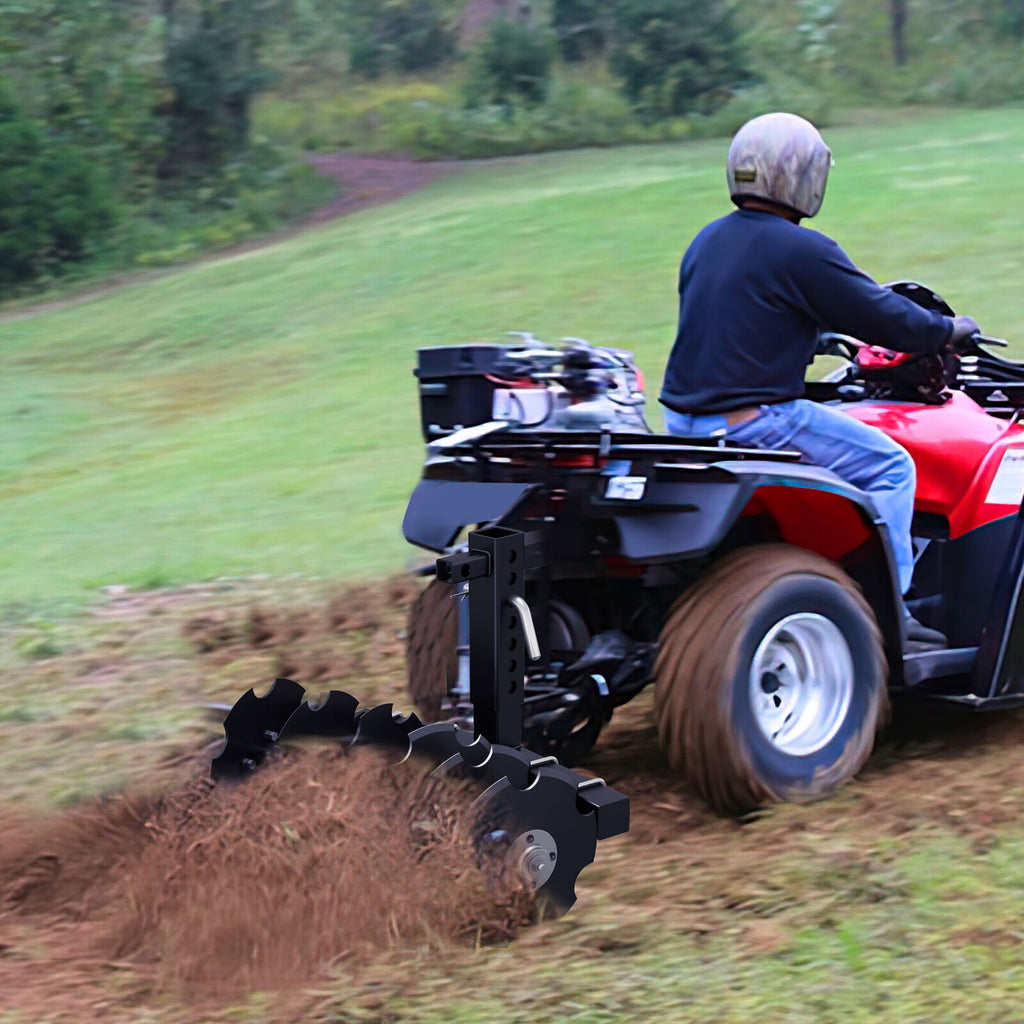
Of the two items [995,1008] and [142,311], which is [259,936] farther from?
[142,311]

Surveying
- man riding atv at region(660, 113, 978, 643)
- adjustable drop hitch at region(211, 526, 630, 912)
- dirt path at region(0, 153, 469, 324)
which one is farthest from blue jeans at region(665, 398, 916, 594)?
dirt path at region(0, 153, 469, 324)

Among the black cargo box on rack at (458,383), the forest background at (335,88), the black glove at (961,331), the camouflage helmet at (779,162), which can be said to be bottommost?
the black cargo box on rack at (458,383)

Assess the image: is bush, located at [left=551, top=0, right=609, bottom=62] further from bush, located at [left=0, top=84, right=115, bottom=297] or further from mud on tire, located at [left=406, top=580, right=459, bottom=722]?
mud on tire, located at [left=406, top=580, right=459, bottom=722]

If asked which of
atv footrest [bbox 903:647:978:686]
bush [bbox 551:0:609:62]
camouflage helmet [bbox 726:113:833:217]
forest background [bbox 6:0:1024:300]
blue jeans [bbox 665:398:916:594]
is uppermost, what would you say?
bush [bbox 551:0:609:62]

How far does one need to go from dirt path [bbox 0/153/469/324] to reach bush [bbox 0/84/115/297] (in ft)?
4.50

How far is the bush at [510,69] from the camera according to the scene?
31.7 m

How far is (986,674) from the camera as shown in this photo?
514 cm

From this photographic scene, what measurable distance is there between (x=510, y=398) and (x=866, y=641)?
124 cm

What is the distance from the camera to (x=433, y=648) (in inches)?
204

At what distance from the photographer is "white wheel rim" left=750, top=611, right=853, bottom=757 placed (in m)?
4.73

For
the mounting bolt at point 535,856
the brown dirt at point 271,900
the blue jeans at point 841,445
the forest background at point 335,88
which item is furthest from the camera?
the forest background at point 335,88

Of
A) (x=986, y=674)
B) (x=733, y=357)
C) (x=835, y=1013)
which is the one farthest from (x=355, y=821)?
(x=986, y=674)

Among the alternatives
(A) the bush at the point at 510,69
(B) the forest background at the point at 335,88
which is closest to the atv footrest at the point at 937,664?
(B) the forest background at the point at 335,88

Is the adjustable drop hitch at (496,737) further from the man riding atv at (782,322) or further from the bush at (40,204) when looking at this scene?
the bush at (40,204)
